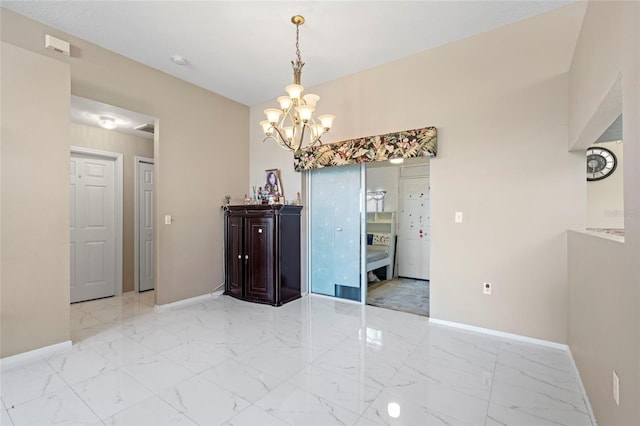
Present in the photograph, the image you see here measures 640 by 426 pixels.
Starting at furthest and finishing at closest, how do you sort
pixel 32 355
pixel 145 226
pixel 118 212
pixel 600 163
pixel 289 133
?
pixel 145 226 → pixel 118 212 → pixel 600 163 → pixel 289 133 → pixel 32 355

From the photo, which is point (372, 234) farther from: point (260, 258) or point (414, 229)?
Result: point (260, 258)

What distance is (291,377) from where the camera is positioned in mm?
2197

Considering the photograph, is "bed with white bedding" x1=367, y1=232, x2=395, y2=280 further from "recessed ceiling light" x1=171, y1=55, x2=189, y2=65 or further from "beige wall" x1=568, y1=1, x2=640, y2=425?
"recessed ceiling light" x1=171, y1=55, x2=189, y2=65

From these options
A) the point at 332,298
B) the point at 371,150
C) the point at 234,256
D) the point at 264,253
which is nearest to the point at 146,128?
the point at 234,256

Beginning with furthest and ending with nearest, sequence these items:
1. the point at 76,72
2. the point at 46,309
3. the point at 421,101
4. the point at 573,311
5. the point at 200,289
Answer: the point at 200,289, the point at 421,101, the point at 76,72, the point at 46,309, the point at 573,311

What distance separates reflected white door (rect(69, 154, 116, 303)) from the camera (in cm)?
421

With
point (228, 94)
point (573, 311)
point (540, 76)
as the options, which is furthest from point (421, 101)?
point (228, 94)

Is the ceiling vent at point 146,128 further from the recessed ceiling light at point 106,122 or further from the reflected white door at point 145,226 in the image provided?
the reflected white door at point 145,226

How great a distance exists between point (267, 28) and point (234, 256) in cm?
298

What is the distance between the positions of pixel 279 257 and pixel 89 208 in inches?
114

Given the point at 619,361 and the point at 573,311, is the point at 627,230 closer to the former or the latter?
the point at 619,361

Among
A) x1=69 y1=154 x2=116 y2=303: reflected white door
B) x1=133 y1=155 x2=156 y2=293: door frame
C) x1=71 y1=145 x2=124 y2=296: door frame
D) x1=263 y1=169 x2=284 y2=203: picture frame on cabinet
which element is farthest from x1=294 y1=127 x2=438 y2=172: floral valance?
x1=69 y1=154 x2=116 y2=303: reflected white door

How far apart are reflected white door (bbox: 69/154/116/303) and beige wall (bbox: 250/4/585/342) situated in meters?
4.24

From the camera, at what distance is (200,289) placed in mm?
4293
